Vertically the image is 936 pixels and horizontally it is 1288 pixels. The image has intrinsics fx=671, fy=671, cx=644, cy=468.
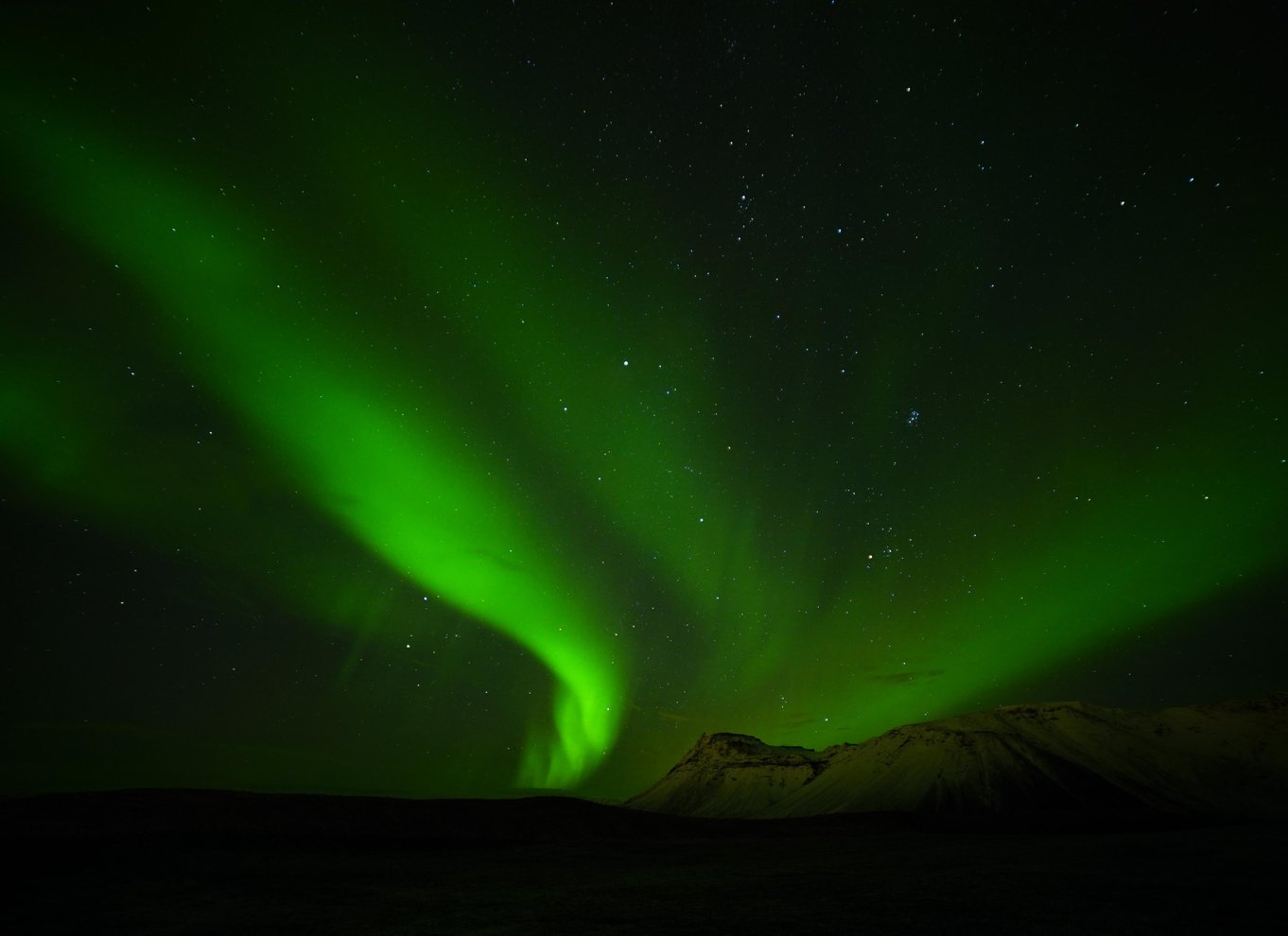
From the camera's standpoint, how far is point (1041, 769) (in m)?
99.5

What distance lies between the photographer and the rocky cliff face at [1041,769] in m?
90.1

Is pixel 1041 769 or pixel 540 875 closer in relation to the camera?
pixel 540 875

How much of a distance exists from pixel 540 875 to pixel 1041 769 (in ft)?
332

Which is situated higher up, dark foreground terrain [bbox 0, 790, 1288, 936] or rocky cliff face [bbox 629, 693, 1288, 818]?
rocky cliff face [bbox 629, 693, 1288, 818]

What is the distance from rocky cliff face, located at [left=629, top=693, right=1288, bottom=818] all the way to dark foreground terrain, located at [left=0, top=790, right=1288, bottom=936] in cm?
5398

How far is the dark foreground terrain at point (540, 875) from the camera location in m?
16.3

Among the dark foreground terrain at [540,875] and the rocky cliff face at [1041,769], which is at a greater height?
the rocky cliff face at [1041,769]

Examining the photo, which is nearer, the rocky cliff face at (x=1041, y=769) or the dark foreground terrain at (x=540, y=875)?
the dark foreground terrain at (x=540, y=875)

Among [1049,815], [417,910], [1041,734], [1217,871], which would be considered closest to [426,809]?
[417,910]

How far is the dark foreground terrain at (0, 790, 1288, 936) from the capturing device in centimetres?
1634

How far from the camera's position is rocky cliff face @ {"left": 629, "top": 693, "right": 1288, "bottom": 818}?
90062 millimetres

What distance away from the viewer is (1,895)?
2014 cm

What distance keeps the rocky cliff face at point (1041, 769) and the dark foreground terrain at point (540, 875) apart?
177 ft

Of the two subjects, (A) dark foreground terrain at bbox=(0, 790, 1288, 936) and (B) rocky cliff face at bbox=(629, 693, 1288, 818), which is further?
(B) rocky cliff face at bbox=(629, 693, 1288, 818)
